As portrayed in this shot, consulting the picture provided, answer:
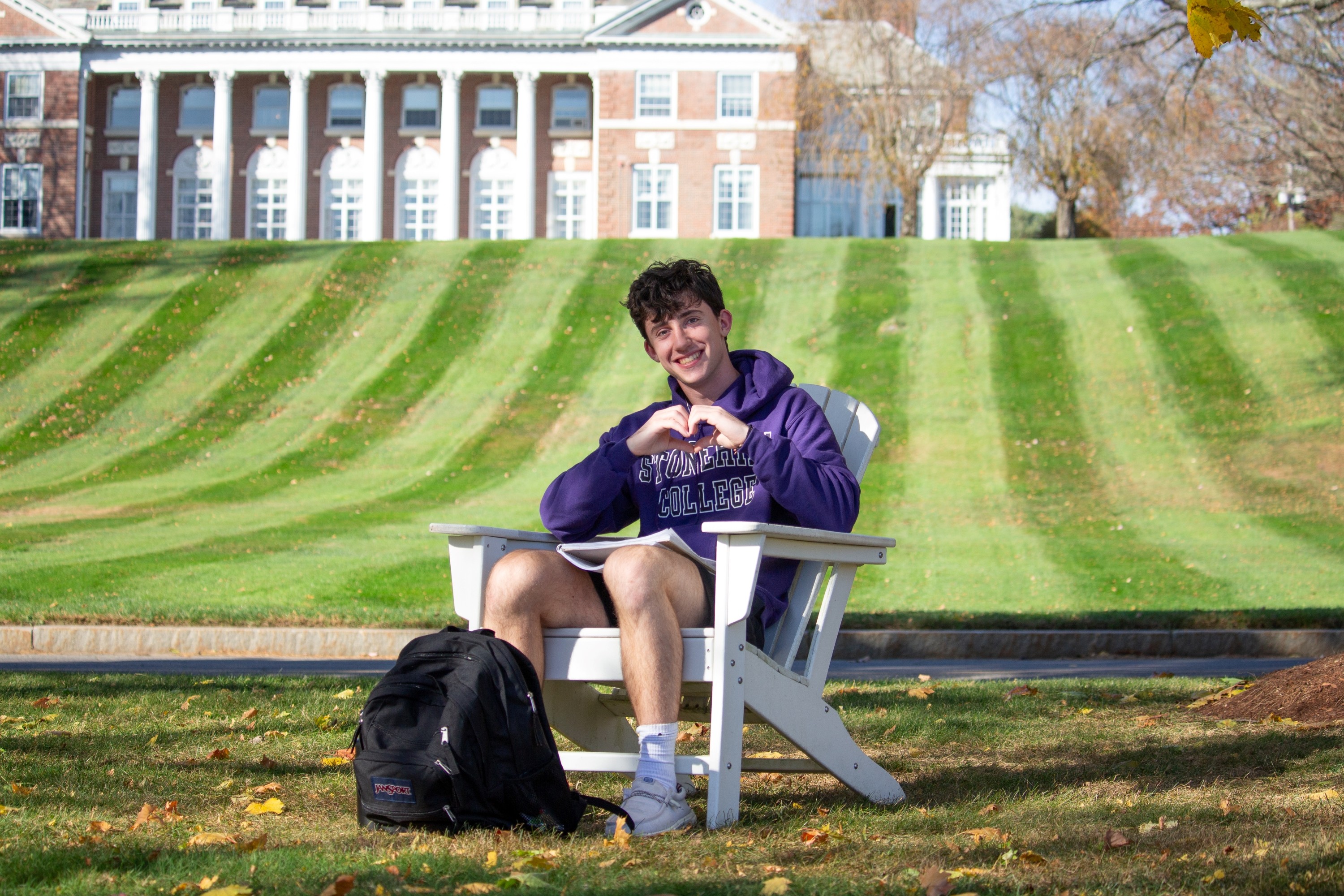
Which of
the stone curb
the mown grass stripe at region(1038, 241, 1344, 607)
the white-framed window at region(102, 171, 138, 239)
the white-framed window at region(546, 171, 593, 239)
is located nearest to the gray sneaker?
the stone curb

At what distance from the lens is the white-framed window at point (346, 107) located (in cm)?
4659

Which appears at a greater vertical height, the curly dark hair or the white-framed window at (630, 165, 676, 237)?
the white-framed window at (630, 165, 676, 237)

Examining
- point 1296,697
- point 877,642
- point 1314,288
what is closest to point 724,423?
point 1296,697

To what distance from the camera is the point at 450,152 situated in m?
45.0

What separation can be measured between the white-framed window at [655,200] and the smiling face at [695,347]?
1571 inches

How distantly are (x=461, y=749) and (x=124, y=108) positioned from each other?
4973cm

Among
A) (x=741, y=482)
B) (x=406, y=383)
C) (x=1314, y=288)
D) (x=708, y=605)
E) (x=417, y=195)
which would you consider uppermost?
(x=417, y=195)

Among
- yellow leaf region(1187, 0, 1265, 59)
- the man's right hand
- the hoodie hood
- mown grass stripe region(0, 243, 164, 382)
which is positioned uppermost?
mown grass stripe region(0, 243, 164, 382)

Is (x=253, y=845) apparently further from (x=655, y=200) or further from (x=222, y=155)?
(x=222, y=155)

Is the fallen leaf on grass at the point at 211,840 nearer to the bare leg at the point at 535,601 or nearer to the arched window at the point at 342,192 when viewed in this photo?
the bare leg at the point at 535,601

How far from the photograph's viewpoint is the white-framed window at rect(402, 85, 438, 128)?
4634cm

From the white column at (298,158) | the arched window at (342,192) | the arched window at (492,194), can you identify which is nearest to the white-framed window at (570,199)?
the arched window at (492,194)

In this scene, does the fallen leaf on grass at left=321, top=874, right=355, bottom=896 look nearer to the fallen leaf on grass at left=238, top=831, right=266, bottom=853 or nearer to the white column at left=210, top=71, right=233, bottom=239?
the fallen leaf on grass at left=238, top=831, right=266, bottom=853

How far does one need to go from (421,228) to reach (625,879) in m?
45.0
